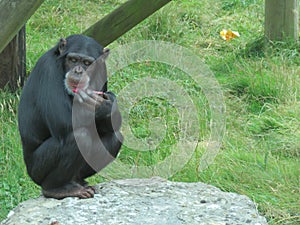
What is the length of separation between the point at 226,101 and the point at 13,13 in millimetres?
2761

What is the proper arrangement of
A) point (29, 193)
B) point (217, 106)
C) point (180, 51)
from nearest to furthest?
point (29, 193) < point (217, 106) < point (180, 51)

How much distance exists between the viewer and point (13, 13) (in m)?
3.75

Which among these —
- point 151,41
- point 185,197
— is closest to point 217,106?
point 151,41

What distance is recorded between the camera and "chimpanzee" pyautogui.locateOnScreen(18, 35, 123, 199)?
3861 mm

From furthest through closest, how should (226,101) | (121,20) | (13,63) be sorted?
(226,101) < (13,63) < (121,20)

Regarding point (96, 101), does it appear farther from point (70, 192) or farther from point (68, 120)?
point (70, 192)

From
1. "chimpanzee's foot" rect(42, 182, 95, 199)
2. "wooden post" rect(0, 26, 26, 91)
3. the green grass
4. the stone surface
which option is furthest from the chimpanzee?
"wooden post" rect(0, 26, 26, 91)

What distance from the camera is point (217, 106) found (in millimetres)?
5961

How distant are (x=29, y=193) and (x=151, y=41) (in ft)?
7.98

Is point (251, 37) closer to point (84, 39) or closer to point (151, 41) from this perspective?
point (151, 41)

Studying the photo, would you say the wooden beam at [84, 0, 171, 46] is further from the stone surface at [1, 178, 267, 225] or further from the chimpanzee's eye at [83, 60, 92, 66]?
the stone surface at [1, 178, 267, 225]

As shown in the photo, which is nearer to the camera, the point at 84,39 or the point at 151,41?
the point at 84,39

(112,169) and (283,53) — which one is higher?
(283,53)

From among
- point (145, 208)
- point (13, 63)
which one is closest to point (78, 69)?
point (145, 208)
